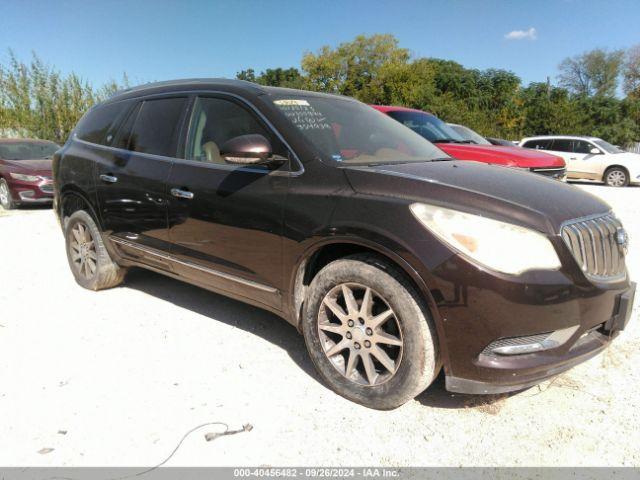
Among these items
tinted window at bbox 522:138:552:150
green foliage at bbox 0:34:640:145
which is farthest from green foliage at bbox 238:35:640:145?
tinted window at bbox 522:138:552:150

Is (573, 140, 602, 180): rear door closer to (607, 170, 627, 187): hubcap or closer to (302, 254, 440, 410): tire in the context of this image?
(607, 170, 627, 187): hubcap

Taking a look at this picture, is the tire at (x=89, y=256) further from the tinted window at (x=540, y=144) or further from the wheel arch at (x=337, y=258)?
the tinted window at (x=540, y=144)

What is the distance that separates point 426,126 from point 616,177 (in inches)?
406

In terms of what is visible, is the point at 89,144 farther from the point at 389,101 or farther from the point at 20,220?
the point at 389,101

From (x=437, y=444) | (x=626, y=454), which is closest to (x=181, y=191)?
(x=437, y=444)

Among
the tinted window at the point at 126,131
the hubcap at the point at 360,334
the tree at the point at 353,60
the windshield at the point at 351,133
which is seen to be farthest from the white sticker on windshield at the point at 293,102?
the tree at the point at 353,60

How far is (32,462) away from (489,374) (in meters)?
2.21

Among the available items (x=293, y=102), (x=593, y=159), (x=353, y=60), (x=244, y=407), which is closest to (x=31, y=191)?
(x=293, y=102)

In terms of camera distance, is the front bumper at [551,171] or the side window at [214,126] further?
the front bumper at [551,171]

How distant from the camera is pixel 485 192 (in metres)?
2.46

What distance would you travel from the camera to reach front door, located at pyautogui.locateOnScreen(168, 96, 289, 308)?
297 centimetres

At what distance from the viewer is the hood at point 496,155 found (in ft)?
24.2

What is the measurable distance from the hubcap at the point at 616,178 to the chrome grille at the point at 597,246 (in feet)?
47.4

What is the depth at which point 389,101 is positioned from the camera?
50062mm
